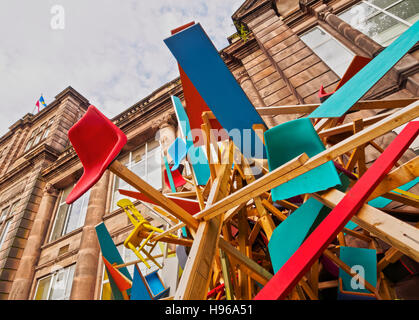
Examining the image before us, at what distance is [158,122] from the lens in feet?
31.0

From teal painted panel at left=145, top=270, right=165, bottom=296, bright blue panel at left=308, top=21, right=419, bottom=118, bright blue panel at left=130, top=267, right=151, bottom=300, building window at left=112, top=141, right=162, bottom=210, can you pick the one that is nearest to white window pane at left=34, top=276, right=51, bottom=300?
building window at left=112, top=141, right=162, bottom=210

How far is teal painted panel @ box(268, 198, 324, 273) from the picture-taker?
172 cm

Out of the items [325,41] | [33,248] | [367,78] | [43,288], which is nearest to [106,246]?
[367,78]

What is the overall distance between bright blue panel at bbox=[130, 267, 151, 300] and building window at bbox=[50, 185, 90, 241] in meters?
7.72

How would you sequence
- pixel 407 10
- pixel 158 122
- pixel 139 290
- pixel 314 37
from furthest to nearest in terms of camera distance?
pixel 158 122, pixel 314 37, pixel 407 10, pixel 139 290

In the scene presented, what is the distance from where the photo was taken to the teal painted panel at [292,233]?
1720 millimetres

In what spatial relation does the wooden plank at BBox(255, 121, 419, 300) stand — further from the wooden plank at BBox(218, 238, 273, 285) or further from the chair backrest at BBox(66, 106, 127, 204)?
the chair backrest at BBox(66, 106, 127, 204)

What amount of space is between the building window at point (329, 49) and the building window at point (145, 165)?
6.27 metres

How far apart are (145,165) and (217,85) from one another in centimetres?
759

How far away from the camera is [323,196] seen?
164 centimetres

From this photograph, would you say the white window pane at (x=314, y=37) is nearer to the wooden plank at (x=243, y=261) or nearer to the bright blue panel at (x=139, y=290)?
the wooden plank at (x=243, y=261)

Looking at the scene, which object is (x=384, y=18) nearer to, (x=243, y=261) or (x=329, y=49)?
(x=329, y=49)

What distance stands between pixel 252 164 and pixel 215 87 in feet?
3.39
